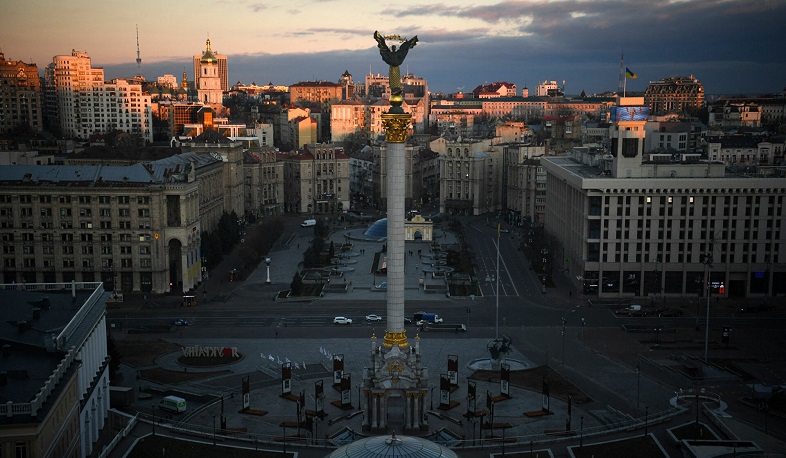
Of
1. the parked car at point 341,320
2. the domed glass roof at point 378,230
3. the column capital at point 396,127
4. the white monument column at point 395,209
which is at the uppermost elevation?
the column capital at point 396,127

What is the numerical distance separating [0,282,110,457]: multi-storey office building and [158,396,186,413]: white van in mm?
4484

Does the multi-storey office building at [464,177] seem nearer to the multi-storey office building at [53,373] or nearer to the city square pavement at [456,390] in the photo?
the city square pavement at [456,390]

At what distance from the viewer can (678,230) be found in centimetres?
9862

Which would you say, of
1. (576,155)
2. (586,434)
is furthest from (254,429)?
(576,155)

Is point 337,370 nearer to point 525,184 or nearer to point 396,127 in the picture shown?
point 396,127

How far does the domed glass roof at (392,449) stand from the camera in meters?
46.1

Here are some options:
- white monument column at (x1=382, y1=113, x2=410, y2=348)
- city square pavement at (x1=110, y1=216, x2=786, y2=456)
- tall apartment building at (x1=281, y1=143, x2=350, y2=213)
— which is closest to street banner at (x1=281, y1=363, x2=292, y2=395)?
city square pavement at (x1=110, y1=216, x2=786, y2=456)

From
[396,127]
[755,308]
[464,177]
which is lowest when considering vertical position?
[755,308]

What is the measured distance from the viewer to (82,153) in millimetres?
132375

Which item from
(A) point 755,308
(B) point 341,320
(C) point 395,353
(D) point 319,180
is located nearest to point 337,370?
(C) point 395,353

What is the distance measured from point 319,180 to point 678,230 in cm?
8612

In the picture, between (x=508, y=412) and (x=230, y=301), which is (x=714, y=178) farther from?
(x=230, y=301)

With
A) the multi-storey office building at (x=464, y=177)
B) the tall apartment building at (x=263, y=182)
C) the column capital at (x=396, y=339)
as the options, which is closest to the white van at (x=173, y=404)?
the column capital at (x=396, y=339)

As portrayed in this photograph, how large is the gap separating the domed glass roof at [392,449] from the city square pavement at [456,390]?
8752 millimetres
